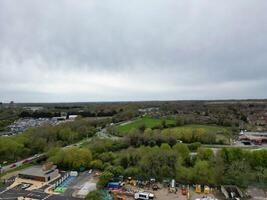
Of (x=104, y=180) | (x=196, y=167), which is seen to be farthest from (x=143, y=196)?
(x=196, y=167)

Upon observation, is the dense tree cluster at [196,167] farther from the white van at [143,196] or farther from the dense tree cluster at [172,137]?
the dense tree cluster at [172,137]

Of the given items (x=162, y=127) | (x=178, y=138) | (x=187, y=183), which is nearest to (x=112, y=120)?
(x=162, y=127)

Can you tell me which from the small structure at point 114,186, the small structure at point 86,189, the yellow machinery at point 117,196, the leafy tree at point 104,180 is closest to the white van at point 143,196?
the yellow machinery at point 117,196

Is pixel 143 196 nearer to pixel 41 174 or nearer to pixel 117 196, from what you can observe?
pixel 117 196

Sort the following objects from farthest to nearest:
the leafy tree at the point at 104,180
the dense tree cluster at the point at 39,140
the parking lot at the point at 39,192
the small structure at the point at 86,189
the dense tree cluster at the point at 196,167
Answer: the dense tree cluster at the point at 39,140 < the dense tree cluster at the point at 196,167 < the leafy tree at the point at 104,180 < the small structure at the point at 86,189 < the parking lot at the point at 39,192

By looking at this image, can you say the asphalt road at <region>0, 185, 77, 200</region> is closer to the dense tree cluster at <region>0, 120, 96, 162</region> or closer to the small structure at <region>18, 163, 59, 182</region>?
the small structure at <region>18, 163, 59, 182</region>

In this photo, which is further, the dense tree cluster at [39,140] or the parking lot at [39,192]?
the dense tree cluster at [39,140]

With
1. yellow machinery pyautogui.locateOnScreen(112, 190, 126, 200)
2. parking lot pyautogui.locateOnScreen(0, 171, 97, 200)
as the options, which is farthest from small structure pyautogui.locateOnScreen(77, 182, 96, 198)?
yellow machinery pyautogui.locateOnScreen(112, 190, 126, 200)

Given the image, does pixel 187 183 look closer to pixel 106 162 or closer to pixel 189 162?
pixel 189 162

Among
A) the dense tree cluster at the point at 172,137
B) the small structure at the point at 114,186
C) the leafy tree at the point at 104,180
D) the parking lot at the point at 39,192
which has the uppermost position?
the dense tree cluster at the point at 172,137
